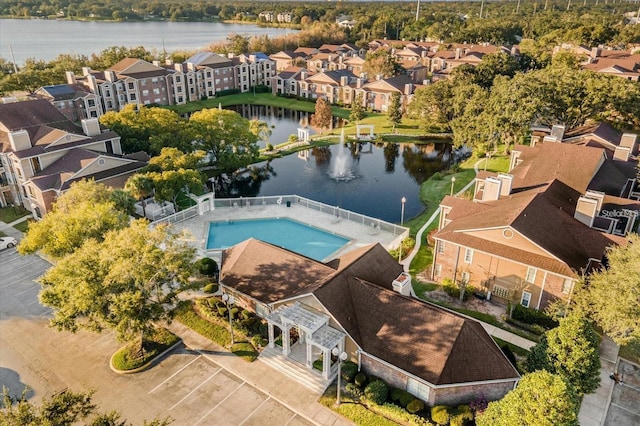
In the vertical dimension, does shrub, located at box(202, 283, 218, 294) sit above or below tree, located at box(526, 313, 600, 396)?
below

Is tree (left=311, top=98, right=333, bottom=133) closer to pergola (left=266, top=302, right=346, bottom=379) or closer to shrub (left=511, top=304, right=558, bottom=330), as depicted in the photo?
shrub (left=511, top=304, right=558, bottom=330)

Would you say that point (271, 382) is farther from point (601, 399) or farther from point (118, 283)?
point (601, 399)

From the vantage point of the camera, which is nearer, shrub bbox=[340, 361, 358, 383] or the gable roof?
the gable roof

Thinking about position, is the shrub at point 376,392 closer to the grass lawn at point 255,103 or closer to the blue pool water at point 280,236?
the blue pool water at point 280,236

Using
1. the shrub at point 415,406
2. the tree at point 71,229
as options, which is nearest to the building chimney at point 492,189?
the shrub at point 415,406

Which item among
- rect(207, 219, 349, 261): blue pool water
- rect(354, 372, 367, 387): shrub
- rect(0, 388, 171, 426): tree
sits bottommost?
rect(207, 219, 349, 261): blue pool water

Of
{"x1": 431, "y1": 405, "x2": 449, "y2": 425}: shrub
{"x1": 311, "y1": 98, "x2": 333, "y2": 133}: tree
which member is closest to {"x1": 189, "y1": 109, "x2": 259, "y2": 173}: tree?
{"x1": 311, "y1": 98, "x2": 333, "y2": 133}: tree
